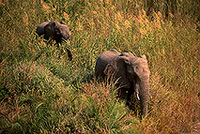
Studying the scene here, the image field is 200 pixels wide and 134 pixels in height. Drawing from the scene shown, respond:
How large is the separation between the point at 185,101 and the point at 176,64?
102 centimetres

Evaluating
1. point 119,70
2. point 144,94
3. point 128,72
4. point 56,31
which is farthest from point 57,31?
point 144,94

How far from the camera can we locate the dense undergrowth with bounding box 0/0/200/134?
3.88 m

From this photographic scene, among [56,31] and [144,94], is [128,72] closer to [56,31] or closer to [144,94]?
[144,94]

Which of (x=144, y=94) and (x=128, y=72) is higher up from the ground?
(x=128, y=72)

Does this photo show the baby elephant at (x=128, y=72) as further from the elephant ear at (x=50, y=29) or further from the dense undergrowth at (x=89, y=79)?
the elephant ear at (x=50, y=29)

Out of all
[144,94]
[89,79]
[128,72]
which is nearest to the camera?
[144,94]

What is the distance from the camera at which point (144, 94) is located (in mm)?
4152

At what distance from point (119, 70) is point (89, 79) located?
85cm

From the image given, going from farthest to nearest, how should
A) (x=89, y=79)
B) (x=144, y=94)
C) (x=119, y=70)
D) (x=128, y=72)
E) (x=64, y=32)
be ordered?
(x=64, y=32) < (x=89, y=79) < (x=119, y=70) < (x=128, y=72) < (x=144, y=94)

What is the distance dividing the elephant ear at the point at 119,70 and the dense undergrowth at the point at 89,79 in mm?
202

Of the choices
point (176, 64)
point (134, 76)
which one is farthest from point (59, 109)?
point (176, 64)

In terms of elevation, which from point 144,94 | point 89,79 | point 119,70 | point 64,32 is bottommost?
point 89,79

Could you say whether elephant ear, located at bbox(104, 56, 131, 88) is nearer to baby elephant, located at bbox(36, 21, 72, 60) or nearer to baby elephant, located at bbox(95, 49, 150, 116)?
baby elephant, located at bbox(95, 49, 150, 116)

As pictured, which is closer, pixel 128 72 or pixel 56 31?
pixel 128 72
